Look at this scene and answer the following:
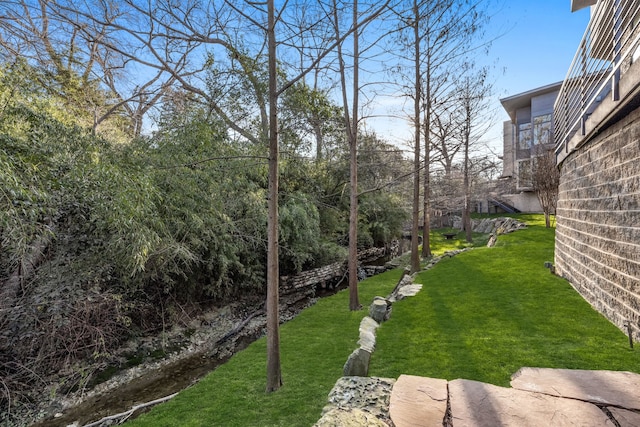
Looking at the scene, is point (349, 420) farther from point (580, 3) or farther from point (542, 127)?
point (542, 127)

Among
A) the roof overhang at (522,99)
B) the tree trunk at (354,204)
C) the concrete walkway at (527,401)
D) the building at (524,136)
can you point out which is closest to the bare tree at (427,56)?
the tree trunk at (354,204)

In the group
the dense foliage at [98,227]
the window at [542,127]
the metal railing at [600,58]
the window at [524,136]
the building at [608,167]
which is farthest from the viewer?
the window at [524,136]

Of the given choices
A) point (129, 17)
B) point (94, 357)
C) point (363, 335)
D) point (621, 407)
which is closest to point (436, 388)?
point (621, 407)

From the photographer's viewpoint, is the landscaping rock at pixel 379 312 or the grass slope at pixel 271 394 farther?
the landscaping rock at pixel 379 312

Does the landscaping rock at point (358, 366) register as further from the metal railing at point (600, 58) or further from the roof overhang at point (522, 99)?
the roof overhang at point (522, 99)

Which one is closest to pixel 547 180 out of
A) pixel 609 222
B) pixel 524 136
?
pixel 524 136

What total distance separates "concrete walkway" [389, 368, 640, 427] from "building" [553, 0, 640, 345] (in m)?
1.20

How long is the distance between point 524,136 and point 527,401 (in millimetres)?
20766

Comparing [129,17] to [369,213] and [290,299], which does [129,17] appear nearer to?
[290,299]

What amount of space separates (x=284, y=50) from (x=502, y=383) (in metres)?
5.12

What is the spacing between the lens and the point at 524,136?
18797mm

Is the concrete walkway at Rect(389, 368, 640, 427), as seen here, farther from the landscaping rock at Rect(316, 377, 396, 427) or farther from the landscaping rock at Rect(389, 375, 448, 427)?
the landscaping rock at Rect(316, 377, 396, 427)

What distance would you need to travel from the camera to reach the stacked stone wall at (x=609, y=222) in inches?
113

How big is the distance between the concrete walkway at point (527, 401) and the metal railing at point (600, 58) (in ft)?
7.83
